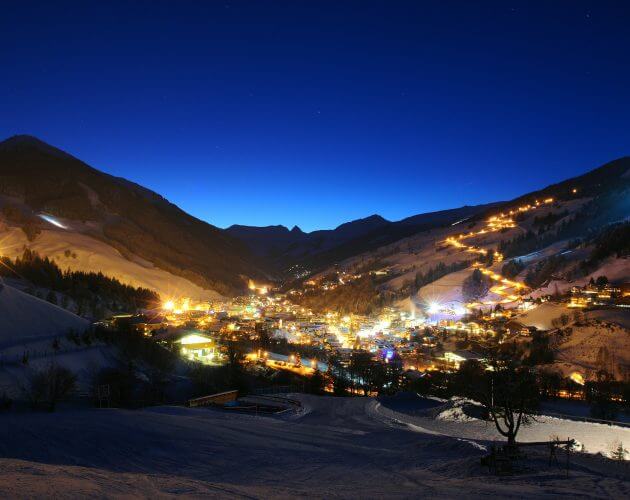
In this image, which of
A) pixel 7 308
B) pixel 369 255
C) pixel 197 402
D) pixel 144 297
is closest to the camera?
pixel 197 402

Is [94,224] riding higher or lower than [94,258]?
higher

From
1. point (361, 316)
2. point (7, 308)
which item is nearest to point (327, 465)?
point (7, 308)

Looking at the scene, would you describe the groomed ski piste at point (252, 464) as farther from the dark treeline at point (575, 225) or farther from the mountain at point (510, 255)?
the dark treeline at point (575, 225)

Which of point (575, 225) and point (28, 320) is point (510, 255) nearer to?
point (575, 225)

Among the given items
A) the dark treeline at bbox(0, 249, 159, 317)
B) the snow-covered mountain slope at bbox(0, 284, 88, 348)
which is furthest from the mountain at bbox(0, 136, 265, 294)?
the snow-covered mountain slope at bbox(0, 284, 88, 348)

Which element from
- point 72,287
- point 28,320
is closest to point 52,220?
point 72,287

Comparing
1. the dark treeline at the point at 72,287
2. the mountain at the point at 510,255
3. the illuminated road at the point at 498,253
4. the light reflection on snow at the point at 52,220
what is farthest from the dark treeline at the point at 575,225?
the light reflection on snow at the point at 52,220

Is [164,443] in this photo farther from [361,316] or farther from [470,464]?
[361,316]
